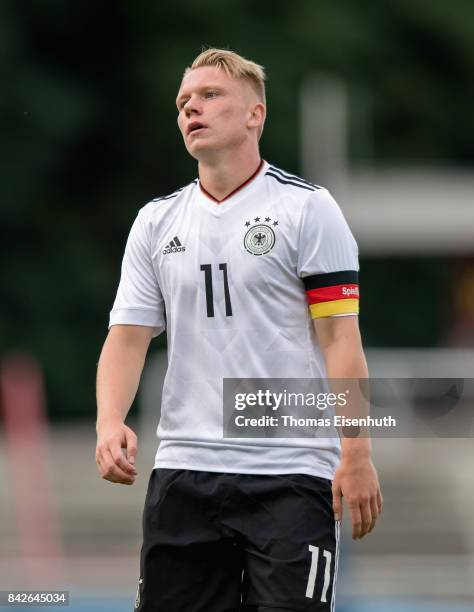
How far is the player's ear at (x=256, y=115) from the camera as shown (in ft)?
16.9

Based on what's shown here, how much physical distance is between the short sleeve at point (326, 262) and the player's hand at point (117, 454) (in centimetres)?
71

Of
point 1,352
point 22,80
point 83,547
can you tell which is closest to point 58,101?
point 22,80

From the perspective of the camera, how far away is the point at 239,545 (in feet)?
16.4

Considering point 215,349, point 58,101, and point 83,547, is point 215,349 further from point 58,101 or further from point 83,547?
point 58,101

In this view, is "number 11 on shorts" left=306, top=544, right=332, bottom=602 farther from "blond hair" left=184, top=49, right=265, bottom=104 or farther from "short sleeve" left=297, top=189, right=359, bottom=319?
"blond hair" left=184, top=49, right=265, bottom=104

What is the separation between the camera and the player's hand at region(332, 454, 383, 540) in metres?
4.80

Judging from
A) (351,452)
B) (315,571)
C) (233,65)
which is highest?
(233,65)

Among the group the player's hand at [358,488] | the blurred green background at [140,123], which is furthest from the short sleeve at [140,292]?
the blurred green background at [140,123]

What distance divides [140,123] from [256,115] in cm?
2623

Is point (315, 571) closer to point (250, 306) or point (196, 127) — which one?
point (250, 306)

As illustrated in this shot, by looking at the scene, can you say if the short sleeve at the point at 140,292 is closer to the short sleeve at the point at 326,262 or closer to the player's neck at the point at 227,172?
the player's neck at the point at 227,172

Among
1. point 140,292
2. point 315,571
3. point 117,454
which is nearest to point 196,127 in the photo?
point 140,292

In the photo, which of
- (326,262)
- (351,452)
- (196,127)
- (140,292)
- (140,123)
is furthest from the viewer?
(140,123)

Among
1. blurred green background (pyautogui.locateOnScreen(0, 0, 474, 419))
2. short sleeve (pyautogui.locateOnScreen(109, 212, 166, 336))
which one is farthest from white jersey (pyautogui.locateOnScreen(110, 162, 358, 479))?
blurred green background (pyautogui.locateOnScreen(0, 0, 474, 419))
